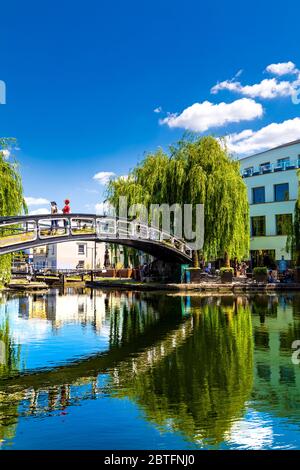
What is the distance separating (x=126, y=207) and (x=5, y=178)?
1741cm

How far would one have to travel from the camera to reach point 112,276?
61594 millimetres

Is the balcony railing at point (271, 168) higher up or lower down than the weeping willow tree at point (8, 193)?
higher up

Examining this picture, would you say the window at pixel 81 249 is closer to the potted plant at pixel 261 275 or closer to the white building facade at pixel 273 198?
→ the white building facade at pixel 273 198

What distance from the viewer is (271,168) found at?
53.9 meters

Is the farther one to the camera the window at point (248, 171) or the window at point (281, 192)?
the window at point (248, 171)

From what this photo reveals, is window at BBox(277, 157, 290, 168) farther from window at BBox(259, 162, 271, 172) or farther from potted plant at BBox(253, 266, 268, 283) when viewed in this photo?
potted plant at BBox(253, 266, 268, 283)

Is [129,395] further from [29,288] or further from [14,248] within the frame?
[29,288]

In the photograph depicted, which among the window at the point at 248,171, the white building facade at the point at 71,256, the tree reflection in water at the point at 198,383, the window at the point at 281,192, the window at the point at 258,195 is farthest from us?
the white building facade at the point at 71,256

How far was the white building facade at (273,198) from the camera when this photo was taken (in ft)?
172

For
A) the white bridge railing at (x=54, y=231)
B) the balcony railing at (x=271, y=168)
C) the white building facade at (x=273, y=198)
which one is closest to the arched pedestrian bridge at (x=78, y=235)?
the white bridge railing at (x=54, y=231)

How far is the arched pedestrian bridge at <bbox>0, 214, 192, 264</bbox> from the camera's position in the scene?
21.7m

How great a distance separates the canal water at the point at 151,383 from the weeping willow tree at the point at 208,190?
49.4 feet

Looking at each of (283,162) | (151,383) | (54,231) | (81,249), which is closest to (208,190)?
(54,231)
